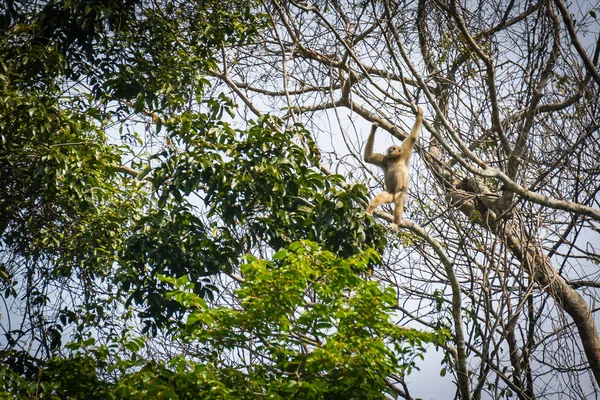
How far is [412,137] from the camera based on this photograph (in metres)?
8.62

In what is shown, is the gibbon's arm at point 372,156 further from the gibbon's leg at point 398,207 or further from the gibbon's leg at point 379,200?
the gibbon's leg at point 379,200

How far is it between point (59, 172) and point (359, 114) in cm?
491

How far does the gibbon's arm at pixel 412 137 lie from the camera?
8.18 meters

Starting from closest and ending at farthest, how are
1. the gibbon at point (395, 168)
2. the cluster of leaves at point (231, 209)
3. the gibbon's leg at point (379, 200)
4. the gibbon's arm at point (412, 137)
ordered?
the cluster of leaves at point (231, 209) → the gibbon's arm at point (412, 137) → the gibbon's leg at point (379, 200) → the gibbon at point (395, 168)

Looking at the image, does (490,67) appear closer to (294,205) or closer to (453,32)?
(453,32)

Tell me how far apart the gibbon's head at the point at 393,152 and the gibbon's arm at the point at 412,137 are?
90 millimetres

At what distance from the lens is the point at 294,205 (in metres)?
7.04

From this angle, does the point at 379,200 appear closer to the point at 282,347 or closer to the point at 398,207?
the point at 398,207

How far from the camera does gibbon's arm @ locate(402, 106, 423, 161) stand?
818cm

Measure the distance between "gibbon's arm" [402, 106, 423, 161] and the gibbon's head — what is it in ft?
0.30

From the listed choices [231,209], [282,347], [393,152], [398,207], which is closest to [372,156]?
[393,152]

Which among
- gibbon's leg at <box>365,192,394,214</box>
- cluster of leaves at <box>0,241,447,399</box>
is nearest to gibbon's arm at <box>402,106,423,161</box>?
gibbon's leg at <box>365,192,394,214</box>

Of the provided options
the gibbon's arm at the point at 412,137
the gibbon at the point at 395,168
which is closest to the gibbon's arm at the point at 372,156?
the gibbon at the point at 395,168

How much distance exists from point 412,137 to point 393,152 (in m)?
0.66
